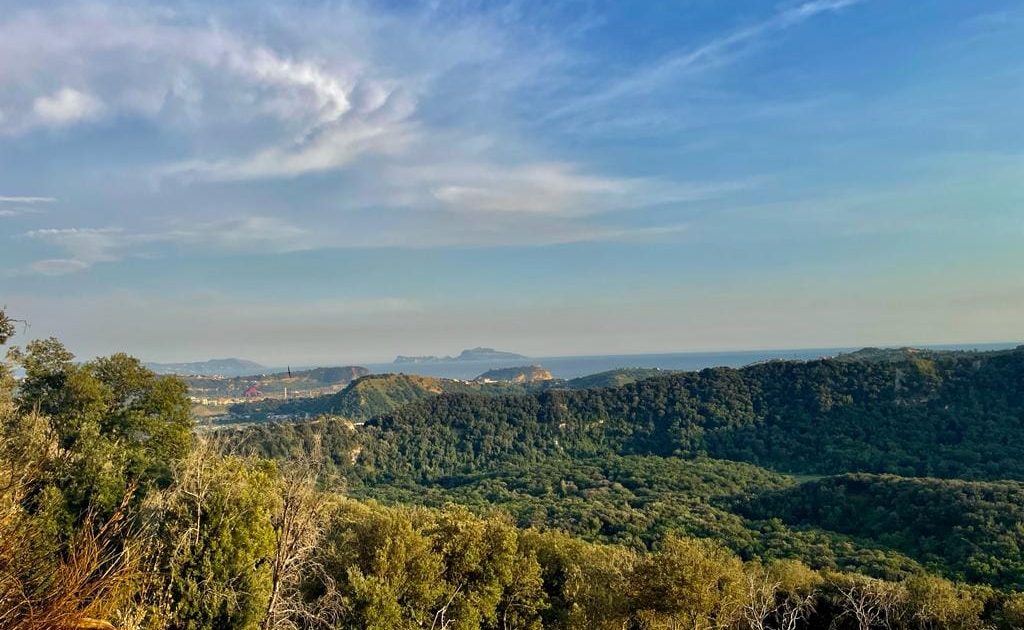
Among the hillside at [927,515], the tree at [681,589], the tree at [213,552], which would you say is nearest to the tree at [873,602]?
the tree at [681,589]

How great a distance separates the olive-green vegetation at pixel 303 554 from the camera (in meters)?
7.78

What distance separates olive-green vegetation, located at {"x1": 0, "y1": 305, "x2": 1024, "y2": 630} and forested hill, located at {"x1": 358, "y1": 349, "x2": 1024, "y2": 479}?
117 ft

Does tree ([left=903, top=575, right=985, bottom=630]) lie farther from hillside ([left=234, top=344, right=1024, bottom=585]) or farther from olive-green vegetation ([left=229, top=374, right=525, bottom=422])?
olive-green vegetation ([left=229, top=374, right=525, bottom=422])

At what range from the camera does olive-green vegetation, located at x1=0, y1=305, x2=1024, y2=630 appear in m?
7.78

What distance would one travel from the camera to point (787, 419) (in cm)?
10525

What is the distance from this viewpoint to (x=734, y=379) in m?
123

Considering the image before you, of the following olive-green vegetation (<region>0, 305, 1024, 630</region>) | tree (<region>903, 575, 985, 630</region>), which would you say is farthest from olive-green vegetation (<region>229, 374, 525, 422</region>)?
tree (<region>903, 575, 985, 630</region>)

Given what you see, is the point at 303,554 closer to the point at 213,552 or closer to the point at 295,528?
the point at 295,528

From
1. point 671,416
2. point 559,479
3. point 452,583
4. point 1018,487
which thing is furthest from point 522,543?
point 671,416

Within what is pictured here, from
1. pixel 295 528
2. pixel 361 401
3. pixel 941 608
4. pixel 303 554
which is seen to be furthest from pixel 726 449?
pixel 361 401

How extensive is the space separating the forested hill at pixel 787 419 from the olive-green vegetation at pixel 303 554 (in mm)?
35795

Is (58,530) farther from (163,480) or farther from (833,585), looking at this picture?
(833,585)

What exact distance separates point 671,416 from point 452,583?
10351 cm

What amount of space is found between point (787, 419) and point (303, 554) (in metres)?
106
